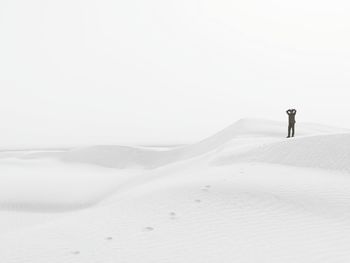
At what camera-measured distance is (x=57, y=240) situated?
165 inches

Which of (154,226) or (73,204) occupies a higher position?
(154,226)

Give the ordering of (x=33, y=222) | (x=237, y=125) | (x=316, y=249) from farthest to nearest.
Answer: (x=237, y=125) < (x=33, y=222) < (x=316, y=249)

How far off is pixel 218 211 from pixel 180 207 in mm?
589

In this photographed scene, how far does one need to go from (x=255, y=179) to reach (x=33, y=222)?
16.9 ft

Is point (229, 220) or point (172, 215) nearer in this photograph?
point (229, 220)

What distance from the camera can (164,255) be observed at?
3.64 metres

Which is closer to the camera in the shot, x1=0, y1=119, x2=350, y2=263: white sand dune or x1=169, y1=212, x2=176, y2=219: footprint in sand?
x1=0, y1=119, x2=350, y2=263: white sand dune

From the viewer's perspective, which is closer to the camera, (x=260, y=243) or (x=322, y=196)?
(x=260, y=243)

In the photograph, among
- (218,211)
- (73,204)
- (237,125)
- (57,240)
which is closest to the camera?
(57,240)

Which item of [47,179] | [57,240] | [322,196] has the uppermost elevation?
[322,196]

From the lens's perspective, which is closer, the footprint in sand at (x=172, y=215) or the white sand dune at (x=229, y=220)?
the white sand dune at (x=229, y=220)

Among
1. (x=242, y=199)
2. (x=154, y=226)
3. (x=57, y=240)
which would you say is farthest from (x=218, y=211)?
(x=57, y=240)

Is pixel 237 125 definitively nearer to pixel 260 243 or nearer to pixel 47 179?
pixel 47 179

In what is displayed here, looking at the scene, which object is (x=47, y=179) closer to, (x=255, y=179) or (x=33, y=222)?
(x=33, y=222)
